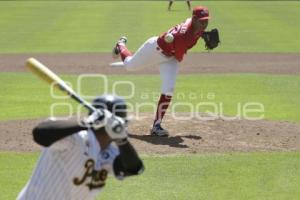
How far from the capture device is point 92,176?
4.24 metres

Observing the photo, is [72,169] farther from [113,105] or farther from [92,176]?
[113,105]

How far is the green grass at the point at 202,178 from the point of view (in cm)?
704

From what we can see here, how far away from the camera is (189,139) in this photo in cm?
970

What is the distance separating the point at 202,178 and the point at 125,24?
19.4 metres

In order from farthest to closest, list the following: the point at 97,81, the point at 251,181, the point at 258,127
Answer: the point at 97,81 → the point at 258,127 → the point at 251,181

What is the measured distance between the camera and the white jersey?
4176 mm

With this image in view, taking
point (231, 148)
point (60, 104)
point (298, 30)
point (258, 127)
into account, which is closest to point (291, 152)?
point (231, 148)

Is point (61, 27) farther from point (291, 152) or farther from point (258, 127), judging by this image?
point (291, 152)

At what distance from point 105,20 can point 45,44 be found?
7.11 m

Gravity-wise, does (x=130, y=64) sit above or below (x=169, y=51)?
below

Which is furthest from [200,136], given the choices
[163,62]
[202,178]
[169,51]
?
[202,178]

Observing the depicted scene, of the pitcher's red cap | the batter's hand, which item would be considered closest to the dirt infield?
the pitcher's red cap

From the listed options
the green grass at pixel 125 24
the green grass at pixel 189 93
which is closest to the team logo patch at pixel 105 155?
the green grass at pixel 189 93

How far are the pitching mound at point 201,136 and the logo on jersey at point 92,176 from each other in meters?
4.57
